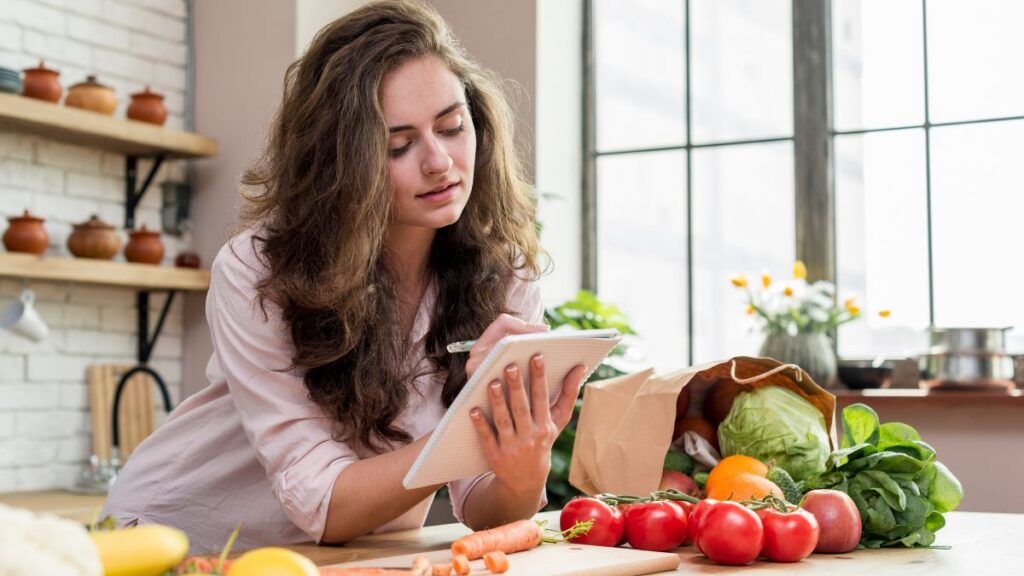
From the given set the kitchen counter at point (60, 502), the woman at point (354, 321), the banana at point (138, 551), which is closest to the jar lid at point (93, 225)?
the kitchen counter at point (60, 502)

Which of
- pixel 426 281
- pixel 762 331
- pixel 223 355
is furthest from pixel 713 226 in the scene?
pixel 223 355

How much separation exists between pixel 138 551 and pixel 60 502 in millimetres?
2752

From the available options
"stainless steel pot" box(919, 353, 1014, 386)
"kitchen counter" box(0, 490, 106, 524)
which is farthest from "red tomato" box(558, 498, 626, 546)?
"stainless steel pot" box(919, 353, 1014, 386)

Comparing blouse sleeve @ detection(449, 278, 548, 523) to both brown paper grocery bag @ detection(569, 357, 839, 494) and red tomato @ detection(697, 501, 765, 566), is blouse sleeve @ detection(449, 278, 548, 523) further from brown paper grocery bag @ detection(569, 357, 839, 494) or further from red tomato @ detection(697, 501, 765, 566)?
red tomato @ detection(697, 501, 765, 566)

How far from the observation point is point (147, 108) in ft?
12.6

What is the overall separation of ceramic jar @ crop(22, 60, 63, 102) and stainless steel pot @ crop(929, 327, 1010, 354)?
278cm

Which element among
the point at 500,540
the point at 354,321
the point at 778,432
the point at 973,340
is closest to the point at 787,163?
the point at 973,340

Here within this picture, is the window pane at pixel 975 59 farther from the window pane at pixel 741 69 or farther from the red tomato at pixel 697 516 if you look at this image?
the red tomato at pixel 697 516

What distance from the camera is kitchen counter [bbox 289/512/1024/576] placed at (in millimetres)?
1332

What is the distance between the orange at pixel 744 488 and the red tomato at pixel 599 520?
155 millimetres

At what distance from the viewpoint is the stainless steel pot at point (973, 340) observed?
3.41 meters

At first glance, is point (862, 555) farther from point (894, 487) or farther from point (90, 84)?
point (90, 84)

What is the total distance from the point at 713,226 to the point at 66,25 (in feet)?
7.66

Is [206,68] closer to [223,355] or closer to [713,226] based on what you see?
[713,226]
